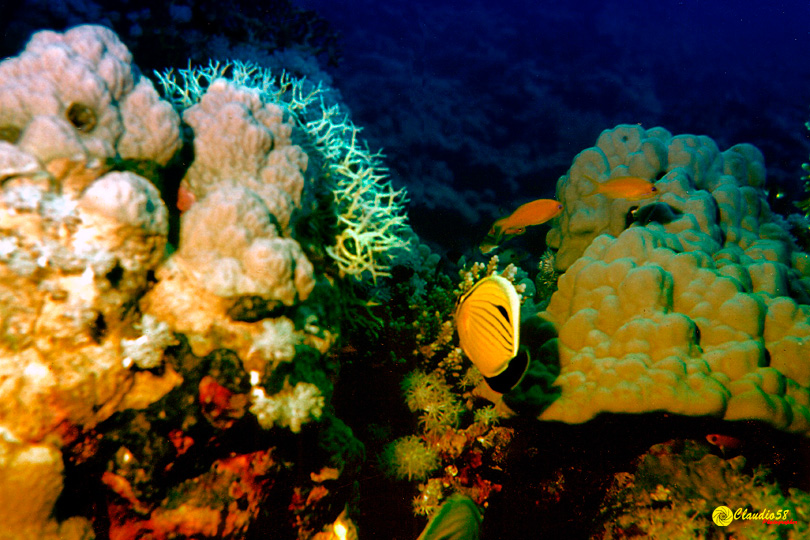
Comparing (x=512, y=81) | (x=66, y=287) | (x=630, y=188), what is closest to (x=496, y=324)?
(x=66, y=287)

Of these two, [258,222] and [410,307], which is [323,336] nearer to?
[258,222]

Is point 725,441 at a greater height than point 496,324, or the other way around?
point 496,324

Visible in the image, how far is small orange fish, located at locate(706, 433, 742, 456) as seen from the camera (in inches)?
103

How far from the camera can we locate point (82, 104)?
4.42 feet

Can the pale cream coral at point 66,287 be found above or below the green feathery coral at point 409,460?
above

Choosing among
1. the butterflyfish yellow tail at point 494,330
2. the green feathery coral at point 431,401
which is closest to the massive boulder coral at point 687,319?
the green feathery coral at point 431,401

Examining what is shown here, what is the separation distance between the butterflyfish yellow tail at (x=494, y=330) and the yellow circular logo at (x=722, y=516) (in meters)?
2.32

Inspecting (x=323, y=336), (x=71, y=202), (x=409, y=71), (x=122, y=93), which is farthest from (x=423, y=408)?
(x=409, y=71)

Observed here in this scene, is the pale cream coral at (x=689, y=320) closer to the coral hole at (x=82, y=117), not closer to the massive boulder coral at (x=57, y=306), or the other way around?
the massive boulder coral at (x=57, y=306)

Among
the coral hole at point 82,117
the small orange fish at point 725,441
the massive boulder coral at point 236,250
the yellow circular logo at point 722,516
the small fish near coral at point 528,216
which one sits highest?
the coral hole at point 82,117

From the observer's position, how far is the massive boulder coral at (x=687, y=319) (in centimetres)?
241

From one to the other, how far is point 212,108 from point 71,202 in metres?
0.81

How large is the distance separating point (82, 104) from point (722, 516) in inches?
179

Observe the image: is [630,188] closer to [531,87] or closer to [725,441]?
[725,441]
